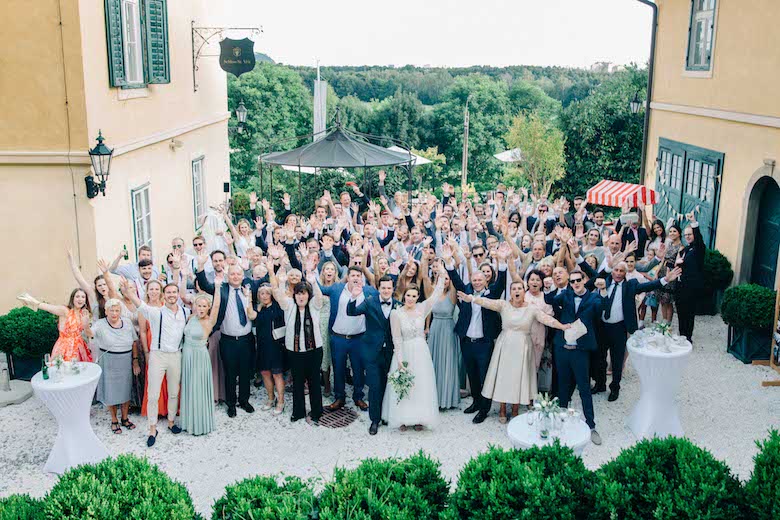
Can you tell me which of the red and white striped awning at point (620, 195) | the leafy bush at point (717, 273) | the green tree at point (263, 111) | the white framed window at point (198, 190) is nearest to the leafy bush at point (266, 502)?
the leafy bush at point (717, 273)

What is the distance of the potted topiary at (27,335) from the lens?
9.48 metres

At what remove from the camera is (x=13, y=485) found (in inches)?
293

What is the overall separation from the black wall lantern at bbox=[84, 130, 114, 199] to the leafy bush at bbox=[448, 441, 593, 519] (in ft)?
24.5

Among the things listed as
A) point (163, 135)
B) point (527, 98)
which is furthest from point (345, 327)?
point (527, 98)

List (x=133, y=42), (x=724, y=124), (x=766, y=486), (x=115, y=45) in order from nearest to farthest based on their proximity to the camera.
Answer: (x=766, y=486)
(x=115, y=45)
(x=133, y=42)
(x=724, y=124)

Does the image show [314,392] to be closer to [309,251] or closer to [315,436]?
[315,436]

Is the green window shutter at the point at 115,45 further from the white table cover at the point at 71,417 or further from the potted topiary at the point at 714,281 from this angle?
the potted topiary at the point at 714,281

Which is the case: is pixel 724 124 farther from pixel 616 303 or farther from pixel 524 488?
pixel 524 488

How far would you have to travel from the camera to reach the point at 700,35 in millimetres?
14609

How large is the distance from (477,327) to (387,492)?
11.7ft

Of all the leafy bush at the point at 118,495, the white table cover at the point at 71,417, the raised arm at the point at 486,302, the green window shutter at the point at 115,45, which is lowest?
the white table cover at the point at 71,417

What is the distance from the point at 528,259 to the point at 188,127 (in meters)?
8.82

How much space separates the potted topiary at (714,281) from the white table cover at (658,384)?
16.5 ft

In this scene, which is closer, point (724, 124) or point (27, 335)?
point (27, 335)
